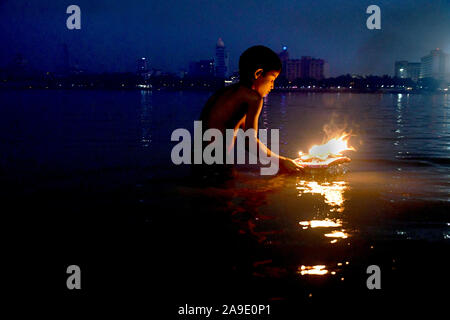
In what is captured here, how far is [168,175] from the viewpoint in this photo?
9180 mm

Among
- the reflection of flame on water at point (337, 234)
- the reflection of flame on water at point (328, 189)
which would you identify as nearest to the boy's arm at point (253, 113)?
the reflection of flame on water at point (328, 189)

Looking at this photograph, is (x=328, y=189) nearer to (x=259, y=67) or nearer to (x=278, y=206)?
(x=278, y=206)

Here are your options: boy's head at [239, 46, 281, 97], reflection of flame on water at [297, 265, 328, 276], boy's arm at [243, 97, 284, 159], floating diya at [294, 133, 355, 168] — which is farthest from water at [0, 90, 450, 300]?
boy's head at [239, 46, 281, 97]

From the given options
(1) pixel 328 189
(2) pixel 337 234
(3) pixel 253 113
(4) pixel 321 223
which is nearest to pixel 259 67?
(3) pixel 253 113

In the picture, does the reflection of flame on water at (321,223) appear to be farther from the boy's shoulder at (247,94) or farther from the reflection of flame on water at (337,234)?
the boy's shoulder at (247,94)

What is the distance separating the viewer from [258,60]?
6.95 metres

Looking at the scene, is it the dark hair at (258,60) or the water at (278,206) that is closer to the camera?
the water at (278,206)

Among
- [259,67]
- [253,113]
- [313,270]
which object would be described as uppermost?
[259,67]

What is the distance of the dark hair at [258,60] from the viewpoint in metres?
6.93

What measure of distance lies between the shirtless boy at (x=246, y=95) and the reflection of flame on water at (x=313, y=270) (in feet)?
9.69

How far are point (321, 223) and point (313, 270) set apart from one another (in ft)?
5.09
